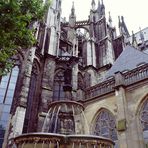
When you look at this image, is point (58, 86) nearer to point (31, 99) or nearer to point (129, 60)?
point (31, 99)

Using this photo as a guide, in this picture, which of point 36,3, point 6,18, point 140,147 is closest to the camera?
point 6,18

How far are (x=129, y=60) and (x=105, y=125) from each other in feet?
18.3

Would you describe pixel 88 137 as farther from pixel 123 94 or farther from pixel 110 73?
pixel 110 73

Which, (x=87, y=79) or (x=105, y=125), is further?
(x=87, y=79)

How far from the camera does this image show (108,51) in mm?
21453

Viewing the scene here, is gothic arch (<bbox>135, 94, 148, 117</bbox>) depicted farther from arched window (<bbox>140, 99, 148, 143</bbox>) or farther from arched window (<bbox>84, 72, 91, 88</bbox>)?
arched window (<bbox>84, 72, 91, 88</bbox>)

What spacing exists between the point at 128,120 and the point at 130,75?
2713 mm

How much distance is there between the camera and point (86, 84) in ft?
62.7

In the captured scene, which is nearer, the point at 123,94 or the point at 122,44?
the point at 123,94

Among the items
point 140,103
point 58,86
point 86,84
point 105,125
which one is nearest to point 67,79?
point 58,86

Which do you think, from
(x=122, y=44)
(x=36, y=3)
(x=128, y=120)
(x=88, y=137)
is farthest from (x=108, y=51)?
(x=88, y=137)

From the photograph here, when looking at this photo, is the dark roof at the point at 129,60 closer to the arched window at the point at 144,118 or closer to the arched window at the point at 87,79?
the arched window at the point at 87,79

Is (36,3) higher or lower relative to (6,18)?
higher

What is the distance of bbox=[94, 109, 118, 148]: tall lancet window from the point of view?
11438mm
